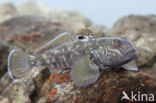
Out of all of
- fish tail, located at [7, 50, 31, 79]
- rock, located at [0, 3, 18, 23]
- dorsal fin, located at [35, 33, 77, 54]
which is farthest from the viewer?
rock, located at [0, 3, 18, 23]

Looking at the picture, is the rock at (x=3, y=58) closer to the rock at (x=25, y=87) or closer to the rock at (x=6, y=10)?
the rock at (x=25, y=87)

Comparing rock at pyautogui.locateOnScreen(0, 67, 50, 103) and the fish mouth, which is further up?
the fish mouth

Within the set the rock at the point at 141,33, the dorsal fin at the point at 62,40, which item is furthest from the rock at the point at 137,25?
the dorsal fin at the point at 62,40

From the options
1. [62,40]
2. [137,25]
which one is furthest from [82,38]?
[137,25]

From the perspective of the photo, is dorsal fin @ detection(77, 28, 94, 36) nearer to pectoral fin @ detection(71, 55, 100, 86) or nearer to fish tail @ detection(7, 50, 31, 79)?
pectoral fin @ detection(71, 55, 100, 86)

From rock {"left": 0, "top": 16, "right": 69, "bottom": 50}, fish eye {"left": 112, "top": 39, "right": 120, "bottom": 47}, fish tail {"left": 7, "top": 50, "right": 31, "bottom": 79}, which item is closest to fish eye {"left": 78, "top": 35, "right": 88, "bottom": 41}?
fish eye {"left": 112, "top": 39, "right": 120, "bottom": 47}

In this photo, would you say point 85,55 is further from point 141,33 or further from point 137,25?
point 137,25
